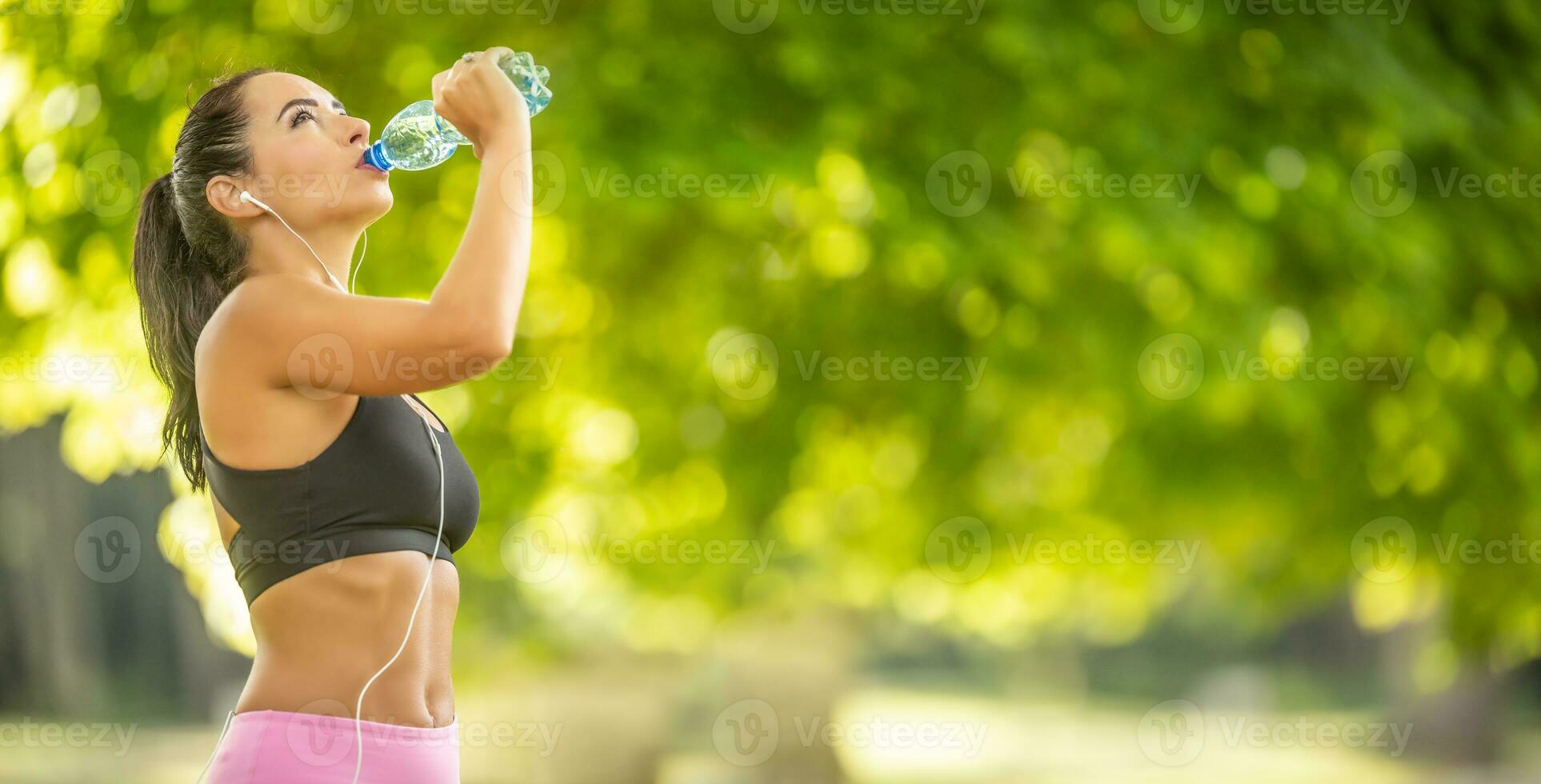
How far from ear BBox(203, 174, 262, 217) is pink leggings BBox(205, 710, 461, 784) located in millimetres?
683

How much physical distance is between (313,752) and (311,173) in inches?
31.0

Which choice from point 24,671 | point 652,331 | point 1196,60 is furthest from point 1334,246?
point 24,671

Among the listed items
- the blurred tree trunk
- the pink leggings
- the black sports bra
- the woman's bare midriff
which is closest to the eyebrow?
the black sports bra

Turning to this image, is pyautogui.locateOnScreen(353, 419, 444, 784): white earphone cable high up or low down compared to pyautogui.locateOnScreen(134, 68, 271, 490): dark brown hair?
down

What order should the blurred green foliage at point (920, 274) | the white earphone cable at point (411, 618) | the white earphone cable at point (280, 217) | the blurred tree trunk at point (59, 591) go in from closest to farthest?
the white earphone cable at point (411, 618) → the white earphone cable at point (280, 217) → the blurred green foliage at point (920, 274) → the blurred tree trunk at point (59, 591)

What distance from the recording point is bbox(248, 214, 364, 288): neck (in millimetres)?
1907

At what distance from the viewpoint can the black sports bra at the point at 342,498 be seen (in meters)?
1.77

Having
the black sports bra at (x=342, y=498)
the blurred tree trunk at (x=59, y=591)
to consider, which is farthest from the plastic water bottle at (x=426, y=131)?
the blurred tree trunk at (x=59, y=591)

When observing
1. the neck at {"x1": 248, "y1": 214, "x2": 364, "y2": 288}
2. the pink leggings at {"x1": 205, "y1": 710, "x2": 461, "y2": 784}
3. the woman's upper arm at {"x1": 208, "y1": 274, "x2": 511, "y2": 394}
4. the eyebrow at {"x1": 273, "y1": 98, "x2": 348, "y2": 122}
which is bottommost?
the pink leggings at {"x1": 205, "y1": 710, "x2": 461, "y2": 784}

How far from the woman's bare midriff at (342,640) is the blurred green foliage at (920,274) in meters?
2.94

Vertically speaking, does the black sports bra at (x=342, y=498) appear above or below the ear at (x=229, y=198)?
below

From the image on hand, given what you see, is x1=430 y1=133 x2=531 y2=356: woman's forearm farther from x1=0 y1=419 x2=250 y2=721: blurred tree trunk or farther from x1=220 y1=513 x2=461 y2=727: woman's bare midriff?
x1=0 y1=419 x2=250 y2=721: blurred tree trunk

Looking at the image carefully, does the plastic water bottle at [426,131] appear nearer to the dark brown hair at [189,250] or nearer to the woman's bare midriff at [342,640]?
the dark brown hair at [189,250]

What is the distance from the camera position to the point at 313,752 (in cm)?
176
